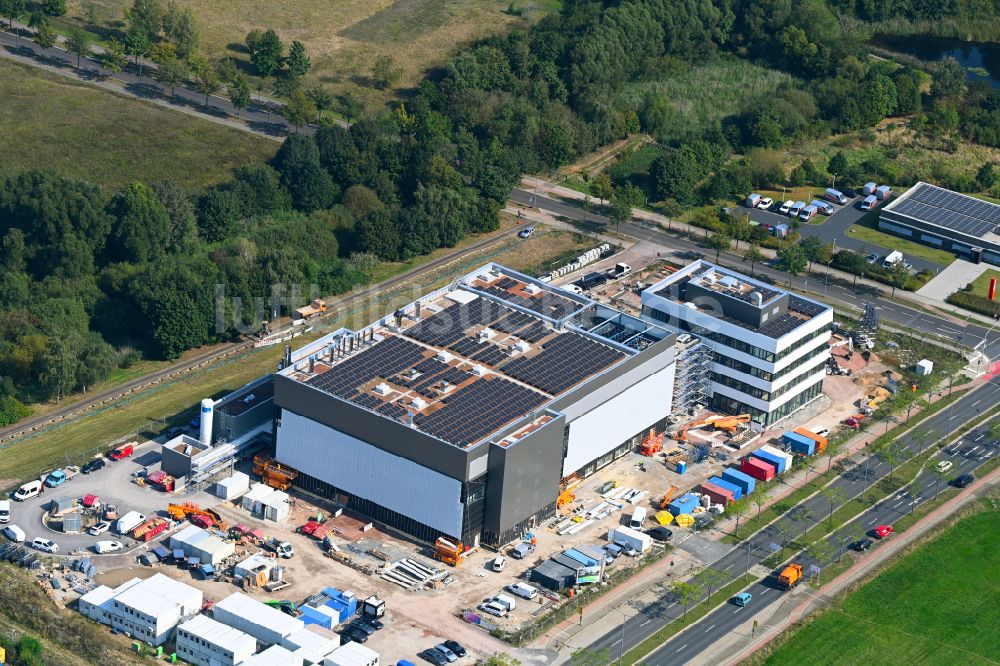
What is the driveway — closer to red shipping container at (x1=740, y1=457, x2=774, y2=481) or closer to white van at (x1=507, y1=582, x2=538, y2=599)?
white van at (x1=507, y1=582, x2=538, y2=599)

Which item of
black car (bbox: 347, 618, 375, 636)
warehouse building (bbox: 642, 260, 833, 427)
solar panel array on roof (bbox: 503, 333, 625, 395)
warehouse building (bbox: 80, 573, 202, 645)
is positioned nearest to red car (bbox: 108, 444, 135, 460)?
warehouse building (bbox: 80, 573, 202, 645)

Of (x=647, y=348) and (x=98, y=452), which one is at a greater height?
(x=647, y=348)

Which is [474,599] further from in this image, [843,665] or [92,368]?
[92,368]

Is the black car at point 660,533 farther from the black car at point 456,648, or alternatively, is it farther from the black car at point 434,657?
the black car at point 434,657

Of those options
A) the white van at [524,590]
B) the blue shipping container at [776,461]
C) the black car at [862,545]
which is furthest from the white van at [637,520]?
the black car at [862,545]

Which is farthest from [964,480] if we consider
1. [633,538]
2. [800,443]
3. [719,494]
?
[633,538]

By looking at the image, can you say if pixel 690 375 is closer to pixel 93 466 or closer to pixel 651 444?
pixel 651 444

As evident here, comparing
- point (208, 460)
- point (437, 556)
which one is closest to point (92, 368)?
point (208, 460)

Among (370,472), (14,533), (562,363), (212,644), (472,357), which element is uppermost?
(562,363)
